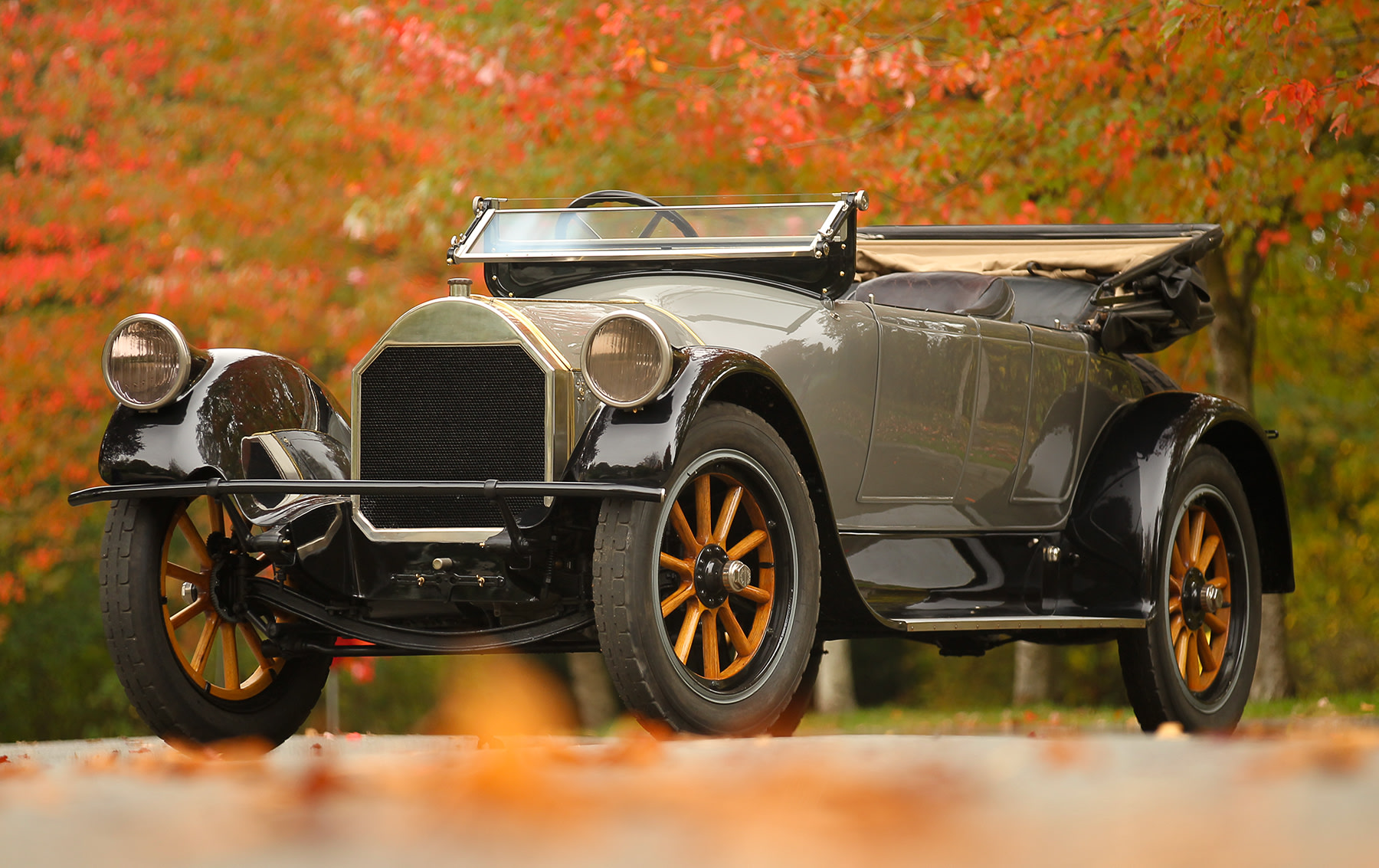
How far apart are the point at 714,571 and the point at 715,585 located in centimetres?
4

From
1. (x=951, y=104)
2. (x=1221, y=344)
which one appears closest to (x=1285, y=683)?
(x=1221, y=344)

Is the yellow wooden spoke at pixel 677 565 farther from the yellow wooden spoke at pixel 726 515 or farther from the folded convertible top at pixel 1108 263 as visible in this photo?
the folded convertible top at pixel 1108 263

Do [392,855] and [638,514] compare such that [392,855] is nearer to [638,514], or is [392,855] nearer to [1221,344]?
[638,514]

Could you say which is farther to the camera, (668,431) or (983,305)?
(983,305)

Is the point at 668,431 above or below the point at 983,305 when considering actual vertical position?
below

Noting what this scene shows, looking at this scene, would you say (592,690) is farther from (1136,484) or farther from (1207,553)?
(1136,484)

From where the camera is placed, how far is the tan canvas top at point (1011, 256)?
719 cm

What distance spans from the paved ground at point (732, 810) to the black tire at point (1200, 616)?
8.39ft

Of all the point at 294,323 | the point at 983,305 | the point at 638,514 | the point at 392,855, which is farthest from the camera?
the point at 294,323

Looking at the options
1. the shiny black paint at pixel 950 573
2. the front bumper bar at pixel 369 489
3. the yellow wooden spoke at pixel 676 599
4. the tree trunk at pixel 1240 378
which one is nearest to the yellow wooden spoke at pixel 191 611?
the front bumper bar at pixel 369 489

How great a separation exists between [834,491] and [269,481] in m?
1.83

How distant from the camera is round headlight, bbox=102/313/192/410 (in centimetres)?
490

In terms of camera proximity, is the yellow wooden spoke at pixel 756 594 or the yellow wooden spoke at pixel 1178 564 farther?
the yellow wooden spoke at pixel 1178 564

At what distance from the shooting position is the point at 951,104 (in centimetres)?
1102
